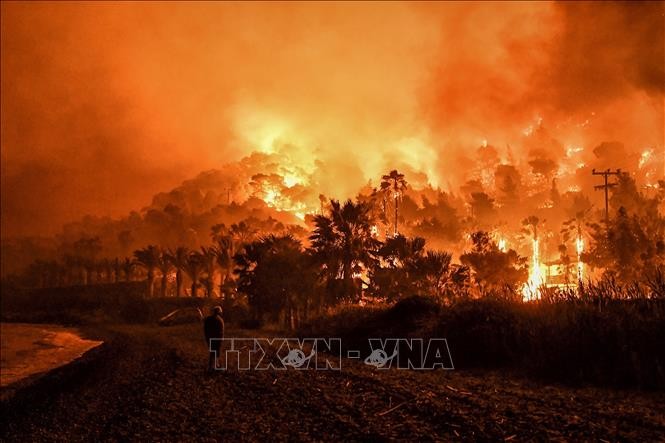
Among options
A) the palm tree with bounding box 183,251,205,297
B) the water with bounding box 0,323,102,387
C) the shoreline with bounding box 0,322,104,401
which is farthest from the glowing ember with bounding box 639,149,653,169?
the water with bounding box 0,323,102,387

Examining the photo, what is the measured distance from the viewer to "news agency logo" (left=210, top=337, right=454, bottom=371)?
14875 mm

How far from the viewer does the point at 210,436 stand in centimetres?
898

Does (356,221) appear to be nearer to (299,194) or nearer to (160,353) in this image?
(160,353)

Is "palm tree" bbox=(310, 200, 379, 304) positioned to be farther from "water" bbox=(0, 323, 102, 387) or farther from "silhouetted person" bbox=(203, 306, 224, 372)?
"silhouetted person" bbox=(203, 306, 224, 372)

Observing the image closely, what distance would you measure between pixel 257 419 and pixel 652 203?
285 feet

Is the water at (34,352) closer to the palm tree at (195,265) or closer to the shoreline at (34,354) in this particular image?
the shoreline at (34,354)

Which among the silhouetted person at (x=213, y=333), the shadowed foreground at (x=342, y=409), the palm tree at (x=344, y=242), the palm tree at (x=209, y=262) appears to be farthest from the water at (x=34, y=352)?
the palm tree at (x=209, y=262)

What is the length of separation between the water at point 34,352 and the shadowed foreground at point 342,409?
13768 mm

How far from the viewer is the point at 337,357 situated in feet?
56.6

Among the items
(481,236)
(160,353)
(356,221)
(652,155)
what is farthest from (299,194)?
(160,353)

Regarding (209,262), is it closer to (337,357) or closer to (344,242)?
(344,242)

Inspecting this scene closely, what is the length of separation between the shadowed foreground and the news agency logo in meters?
0.79

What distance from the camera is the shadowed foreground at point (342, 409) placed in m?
7.77

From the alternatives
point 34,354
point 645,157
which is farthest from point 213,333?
point 645,157
